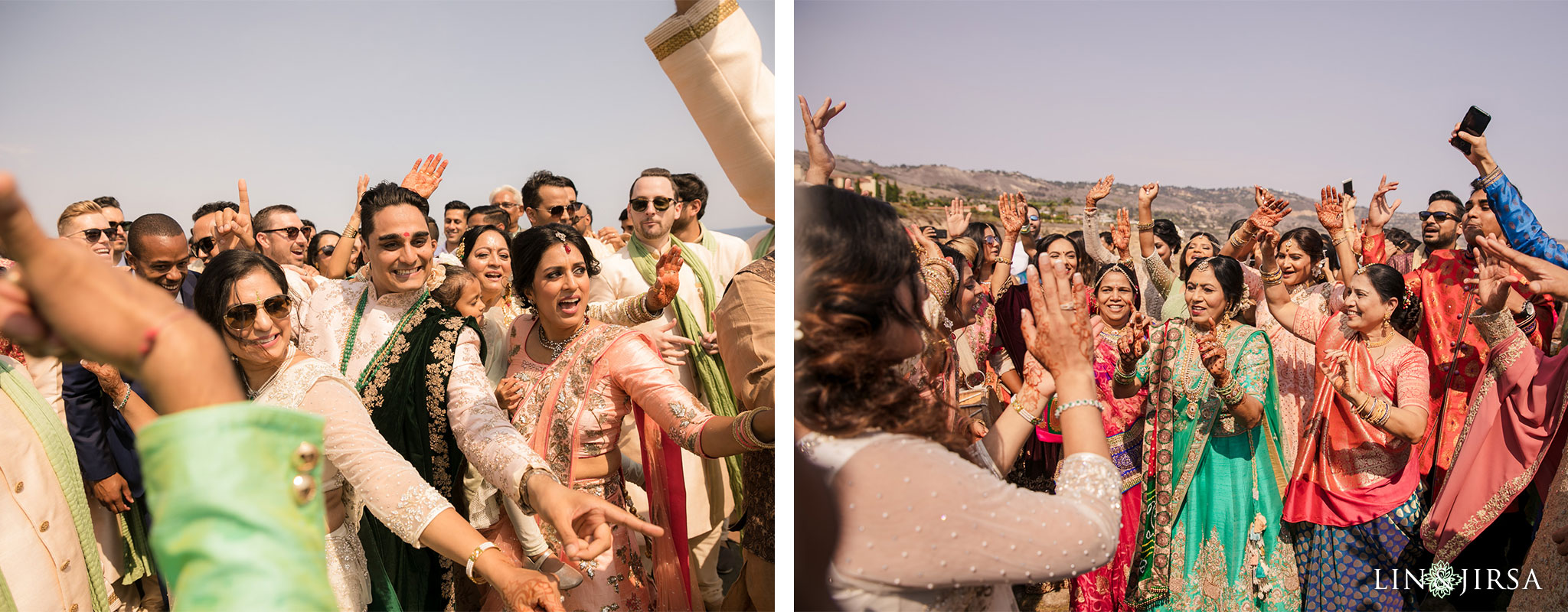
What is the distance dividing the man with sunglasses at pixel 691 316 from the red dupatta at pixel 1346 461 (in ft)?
5.77

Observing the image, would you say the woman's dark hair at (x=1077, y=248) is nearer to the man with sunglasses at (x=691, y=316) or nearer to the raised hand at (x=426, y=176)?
the man with sunglasses at (x=691, y=316)

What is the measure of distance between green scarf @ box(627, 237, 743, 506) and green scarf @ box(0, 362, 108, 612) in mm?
1576

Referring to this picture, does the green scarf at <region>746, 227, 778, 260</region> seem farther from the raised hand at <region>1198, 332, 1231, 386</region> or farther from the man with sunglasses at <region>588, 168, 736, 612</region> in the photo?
the raised hand at <region>1198, 332, 1231, 386</region>

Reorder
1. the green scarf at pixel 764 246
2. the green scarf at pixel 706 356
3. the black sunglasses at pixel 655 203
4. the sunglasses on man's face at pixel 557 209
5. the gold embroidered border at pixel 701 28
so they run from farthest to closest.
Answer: the sunglasses on man's face at pixel 557 209
the black sunglasses at pixel 655 203
the green scarf at pixel 706 356
the green scarf at pixel 764 246
the gold embroidered border at pixel 701 28

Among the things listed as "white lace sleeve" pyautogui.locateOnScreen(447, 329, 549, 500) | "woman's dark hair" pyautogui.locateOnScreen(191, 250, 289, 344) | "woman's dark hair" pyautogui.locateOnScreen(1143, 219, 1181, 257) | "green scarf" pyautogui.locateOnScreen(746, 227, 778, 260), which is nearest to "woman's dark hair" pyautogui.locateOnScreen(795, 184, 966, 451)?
"white lace sleeve" pyautogui.locateOnScreen(447, 329, 549, 500)

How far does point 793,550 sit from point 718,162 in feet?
2.96

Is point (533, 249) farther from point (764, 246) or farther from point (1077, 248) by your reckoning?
point (1077, 248)

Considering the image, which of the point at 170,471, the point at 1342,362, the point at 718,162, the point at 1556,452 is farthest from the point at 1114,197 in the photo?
the point at 170,471

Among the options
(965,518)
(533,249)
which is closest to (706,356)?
(533,249)

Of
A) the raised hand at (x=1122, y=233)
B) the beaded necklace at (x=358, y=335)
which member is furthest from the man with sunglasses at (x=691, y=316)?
the raised hand at (x=1122, y=233)

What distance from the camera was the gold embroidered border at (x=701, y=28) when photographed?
1814 millimetres

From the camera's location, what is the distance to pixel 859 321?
1541 mm

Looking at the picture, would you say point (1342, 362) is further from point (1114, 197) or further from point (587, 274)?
point (587, 274)

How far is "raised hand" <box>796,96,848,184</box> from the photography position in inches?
72.3
